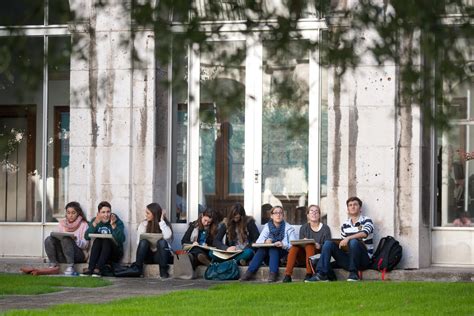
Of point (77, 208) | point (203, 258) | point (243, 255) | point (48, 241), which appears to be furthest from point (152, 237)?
point (48, 241)

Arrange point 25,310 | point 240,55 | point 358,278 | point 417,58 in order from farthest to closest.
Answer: point 358,278 → point 25,310 → point 417,58 → point 240,55

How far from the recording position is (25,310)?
1451 centimetres

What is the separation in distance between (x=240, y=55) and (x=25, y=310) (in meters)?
6.63

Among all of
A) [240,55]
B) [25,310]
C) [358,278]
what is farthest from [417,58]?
[358,278]

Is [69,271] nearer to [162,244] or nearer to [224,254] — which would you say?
[162,244]

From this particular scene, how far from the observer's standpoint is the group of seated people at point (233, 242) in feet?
62.7

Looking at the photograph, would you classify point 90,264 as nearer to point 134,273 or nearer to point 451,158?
point 134,273

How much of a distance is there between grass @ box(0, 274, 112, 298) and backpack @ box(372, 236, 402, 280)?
358 cm

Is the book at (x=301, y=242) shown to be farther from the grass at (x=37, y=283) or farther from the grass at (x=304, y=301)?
the grass at (x=37, y=283)

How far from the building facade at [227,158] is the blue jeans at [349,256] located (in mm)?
673

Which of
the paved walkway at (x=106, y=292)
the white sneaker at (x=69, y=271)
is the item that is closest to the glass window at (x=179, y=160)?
the paved walkway at (x=106, y=292)

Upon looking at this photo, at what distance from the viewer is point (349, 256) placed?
19.1 meters

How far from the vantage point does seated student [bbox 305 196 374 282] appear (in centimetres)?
1895

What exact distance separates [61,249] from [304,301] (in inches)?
234
